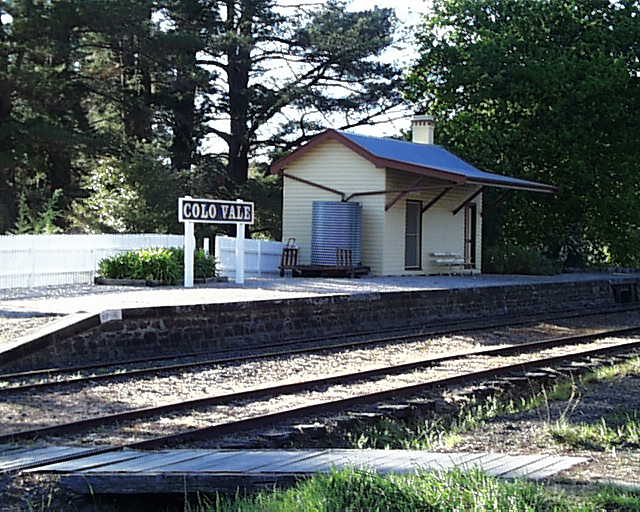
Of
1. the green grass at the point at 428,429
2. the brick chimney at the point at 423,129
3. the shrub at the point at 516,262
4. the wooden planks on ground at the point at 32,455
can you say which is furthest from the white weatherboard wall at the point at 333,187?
the wooden planks on ground at the point at 32,455

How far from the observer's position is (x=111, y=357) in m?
13.9

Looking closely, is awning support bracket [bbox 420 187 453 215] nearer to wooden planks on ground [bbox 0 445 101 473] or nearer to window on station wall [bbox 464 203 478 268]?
window on station wall [bbox 464 203 478 268]

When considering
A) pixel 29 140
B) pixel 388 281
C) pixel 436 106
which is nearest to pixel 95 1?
pixel 29 140

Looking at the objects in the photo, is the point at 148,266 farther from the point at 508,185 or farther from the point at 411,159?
the point at 508,185

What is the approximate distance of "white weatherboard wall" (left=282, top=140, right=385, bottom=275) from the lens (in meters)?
25.3

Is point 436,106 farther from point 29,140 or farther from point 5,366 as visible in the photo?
point 5,366

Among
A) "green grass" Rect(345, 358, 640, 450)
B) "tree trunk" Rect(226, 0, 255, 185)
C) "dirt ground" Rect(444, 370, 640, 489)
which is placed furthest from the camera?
"tree trunk" Rect(226, 0, 255, 185)

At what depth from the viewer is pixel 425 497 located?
5473 mm

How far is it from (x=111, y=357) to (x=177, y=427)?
17.0 feet

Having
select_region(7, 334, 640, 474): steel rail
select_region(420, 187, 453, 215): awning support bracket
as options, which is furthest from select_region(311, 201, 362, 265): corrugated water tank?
select_region(7, 334, 640, 474): steel rail

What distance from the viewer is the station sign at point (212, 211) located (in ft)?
64.6

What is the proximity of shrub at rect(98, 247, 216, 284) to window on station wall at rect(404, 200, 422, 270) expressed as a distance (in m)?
6.72

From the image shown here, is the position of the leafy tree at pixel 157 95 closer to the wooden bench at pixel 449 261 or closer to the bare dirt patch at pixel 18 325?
the wooden bench at pixel 449 261

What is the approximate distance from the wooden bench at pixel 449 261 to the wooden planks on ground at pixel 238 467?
20351 mm
